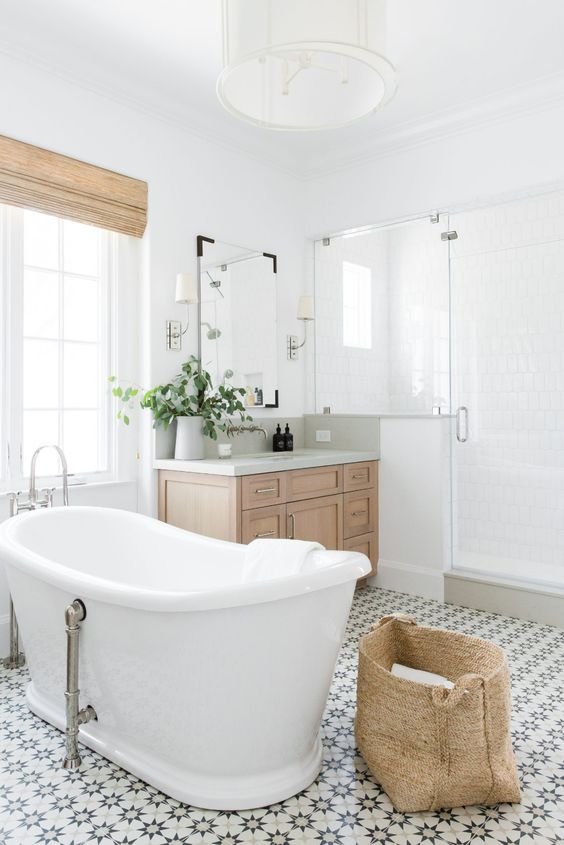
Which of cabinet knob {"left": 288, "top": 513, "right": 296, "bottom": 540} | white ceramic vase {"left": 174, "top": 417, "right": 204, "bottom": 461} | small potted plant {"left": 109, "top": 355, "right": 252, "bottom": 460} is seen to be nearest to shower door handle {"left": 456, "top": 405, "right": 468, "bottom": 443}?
cabinet knob {"left": 288, "top": 513, "right": 296, "bottom": 540}

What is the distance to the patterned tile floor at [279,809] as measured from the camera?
5.51 ft

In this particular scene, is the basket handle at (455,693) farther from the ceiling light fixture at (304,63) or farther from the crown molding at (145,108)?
the crown molding at (145,108)

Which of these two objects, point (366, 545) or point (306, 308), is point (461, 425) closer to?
point (366, 545)

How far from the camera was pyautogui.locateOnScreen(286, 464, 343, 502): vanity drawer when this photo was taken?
11.1 feet

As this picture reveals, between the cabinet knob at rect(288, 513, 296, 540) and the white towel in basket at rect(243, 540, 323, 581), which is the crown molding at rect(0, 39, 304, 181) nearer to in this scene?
the cabinet knob at rect(288, 513, 296, 540)

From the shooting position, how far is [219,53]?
3025 mm

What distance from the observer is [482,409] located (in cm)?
364

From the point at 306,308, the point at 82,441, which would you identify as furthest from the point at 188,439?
the point at 306,308

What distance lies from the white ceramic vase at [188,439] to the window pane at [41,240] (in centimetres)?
102

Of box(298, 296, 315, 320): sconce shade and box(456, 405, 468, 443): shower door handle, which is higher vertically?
box(298, 296, 315, 320): sconce shade

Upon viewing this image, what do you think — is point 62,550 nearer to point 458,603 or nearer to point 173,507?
point 173,507

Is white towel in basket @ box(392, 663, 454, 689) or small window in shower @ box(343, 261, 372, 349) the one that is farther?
small window in shower @ box(343, 261, 372, 349)

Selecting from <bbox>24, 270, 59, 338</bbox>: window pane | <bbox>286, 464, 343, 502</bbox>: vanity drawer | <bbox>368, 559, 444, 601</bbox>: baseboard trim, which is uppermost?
<bbox>24, 270, 59, 338</bbox>: window pane

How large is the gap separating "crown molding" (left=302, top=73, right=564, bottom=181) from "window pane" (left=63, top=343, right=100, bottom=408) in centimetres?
210
